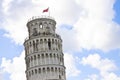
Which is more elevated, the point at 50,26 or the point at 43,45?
the point at 50,26

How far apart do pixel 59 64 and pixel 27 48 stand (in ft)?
33.4

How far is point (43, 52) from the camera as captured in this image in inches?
4048

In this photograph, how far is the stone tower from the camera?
3986 inches

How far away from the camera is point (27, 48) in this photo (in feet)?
347

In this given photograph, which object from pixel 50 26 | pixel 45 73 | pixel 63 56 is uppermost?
pixel 50 26

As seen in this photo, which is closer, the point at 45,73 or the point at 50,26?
the point at 45,73

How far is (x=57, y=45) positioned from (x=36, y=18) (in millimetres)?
9862

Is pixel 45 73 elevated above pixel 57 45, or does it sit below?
below

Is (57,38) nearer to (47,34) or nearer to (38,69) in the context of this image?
(47,34)

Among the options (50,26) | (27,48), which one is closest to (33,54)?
(27,48)

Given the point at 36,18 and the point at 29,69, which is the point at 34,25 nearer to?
the point at 36,18

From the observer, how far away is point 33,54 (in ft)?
339

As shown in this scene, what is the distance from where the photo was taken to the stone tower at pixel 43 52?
10125cm

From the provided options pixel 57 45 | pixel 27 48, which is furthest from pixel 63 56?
pixel 27 48
